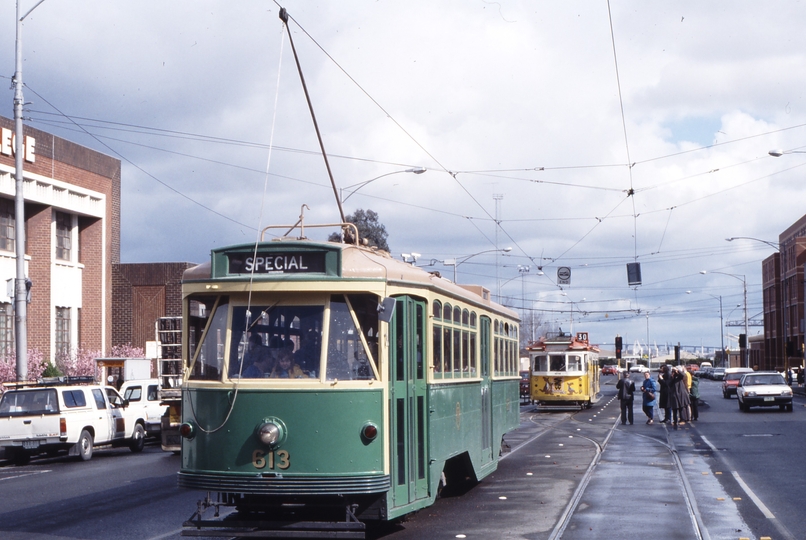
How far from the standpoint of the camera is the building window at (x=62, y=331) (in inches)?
1467

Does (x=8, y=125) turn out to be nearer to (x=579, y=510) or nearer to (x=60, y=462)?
(x=60, y=462)

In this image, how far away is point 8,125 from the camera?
33.2 metres

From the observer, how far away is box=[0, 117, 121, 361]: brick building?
112 ft

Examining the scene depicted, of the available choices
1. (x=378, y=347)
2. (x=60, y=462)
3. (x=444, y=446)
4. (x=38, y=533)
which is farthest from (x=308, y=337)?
(x=60, y=462)

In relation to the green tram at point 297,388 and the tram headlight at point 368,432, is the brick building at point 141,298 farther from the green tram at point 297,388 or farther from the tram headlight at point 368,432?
the tram headlight at point 368,432

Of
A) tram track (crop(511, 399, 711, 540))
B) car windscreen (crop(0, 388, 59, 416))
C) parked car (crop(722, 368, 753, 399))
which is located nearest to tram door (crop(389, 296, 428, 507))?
tram track (crop(511, 399, 711, 540))

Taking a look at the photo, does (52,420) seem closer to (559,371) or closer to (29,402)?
(29,402)

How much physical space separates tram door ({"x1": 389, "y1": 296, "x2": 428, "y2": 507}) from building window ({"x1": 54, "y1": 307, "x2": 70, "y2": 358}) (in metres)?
28.9

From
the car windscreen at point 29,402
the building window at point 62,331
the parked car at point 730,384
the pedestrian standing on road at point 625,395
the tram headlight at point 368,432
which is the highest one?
the building window at point 62,331

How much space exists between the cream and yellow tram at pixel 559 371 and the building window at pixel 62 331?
17484 mm

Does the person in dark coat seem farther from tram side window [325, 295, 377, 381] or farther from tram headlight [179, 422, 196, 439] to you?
tram headlight [179, 422, 196, 439]

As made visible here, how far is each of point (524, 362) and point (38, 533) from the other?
57.1 metres

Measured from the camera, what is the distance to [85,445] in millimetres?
21688

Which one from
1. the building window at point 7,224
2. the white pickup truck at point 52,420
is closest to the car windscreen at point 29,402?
the white pickup truck at point 52,420
